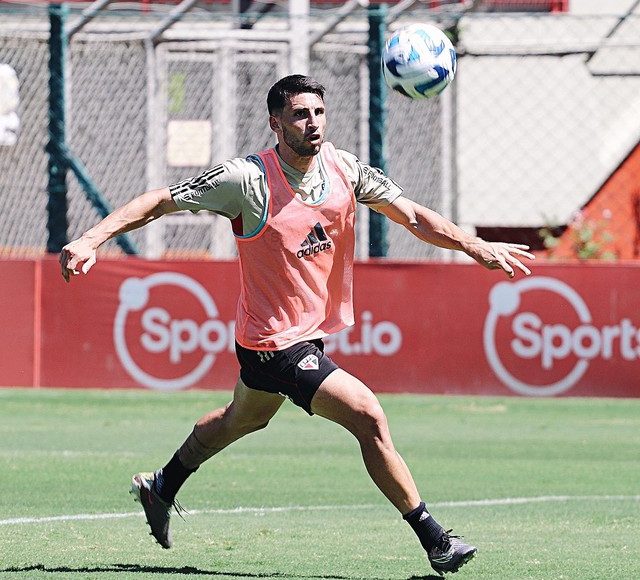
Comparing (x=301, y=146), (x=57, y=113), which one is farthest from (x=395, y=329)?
(x=301, y=146)

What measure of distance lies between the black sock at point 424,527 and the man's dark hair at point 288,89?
6.17 ft

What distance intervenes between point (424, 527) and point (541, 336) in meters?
8.04

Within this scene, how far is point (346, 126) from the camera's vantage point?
56.9ft

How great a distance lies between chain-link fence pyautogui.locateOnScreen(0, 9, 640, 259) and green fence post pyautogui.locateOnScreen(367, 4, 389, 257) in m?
0.46

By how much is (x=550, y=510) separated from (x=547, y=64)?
1266 cm


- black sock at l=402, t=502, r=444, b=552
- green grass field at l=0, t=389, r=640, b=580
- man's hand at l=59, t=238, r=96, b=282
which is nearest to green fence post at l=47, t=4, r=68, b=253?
green grass field at l=0, t=389, r=640, b=580

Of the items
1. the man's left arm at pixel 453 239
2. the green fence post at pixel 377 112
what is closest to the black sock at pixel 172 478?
the man's left arm at pixel 453 239

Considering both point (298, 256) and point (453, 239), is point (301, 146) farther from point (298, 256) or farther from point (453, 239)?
point (453, 239)

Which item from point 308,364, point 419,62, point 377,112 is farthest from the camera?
point 377,112

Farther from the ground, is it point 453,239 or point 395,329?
point 453,239

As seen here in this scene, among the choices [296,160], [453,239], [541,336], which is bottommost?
[541,336]

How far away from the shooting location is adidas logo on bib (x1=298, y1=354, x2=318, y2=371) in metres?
Answer: 6.34

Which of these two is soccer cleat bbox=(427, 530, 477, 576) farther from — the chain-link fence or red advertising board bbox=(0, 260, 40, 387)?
the chain-link fence

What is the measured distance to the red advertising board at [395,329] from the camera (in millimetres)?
14023
